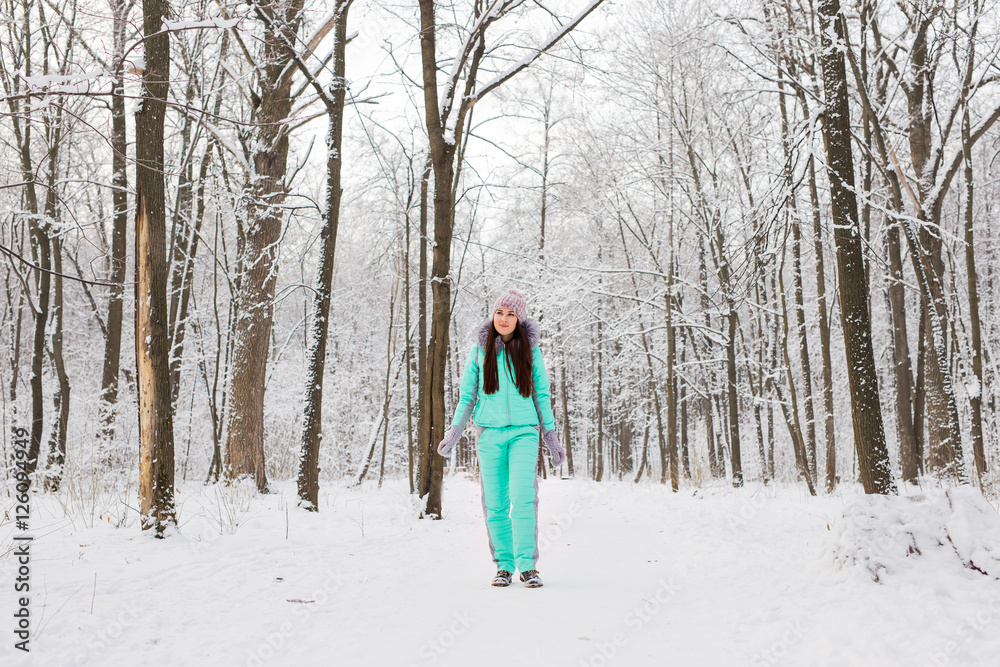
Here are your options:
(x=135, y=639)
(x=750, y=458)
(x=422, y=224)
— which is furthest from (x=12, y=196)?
(x=750, y=458)

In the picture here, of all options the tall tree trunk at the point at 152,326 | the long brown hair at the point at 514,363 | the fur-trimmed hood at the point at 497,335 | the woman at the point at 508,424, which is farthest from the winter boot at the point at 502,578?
the tall tree trunk at the point at 152,326

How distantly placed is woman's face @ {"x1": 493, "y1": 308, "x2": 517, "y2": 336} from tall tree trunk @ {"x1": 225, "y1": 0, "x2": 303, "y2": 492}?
5.59m

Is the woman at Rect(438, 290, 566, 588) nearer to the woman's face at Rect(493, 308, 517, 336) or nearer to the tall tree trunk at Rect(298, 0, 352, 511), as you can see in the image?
the woman's face at Rect(493, 308, 517, 336)

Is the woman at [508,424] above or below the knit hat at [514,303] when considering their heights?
below

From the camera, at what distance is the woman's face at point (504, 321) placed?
432 centimetres

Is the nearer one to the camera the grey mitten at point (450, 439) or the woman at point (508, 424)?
the woman at point (508, 424)

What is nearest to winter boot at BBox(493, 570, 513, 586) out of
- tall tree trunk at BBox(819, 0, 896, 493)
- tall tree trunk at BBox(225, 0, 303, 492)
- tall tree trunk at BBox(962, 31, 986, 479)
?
tall tree trunk at BBox(819, 0, 896, 493)

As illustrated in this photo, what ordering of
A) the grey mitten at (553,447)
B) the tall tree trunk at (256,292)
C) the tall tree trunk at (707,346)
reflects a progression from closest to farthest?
the grey mitten at (553,447) < the tall tree trunk at (256,292) < the tall tree trunk at (707,346)

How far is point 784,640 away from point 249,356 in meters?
8.17

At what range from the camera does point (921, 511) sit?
3.56m

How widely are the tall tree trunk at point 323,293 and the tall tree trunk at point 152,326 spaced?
2.35m

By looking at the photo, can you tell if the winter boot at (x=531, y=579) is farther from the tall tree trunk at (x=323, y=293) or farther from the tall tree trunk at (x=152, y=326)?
the tall tree trunk at (x=323, y=293)

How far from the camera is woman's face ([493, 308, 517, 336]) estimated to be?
432 centimetres

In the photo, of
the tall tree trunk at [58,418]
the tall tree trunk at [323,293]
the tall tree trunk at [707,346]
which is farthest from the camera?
the tall tree trunk at [707,346]
